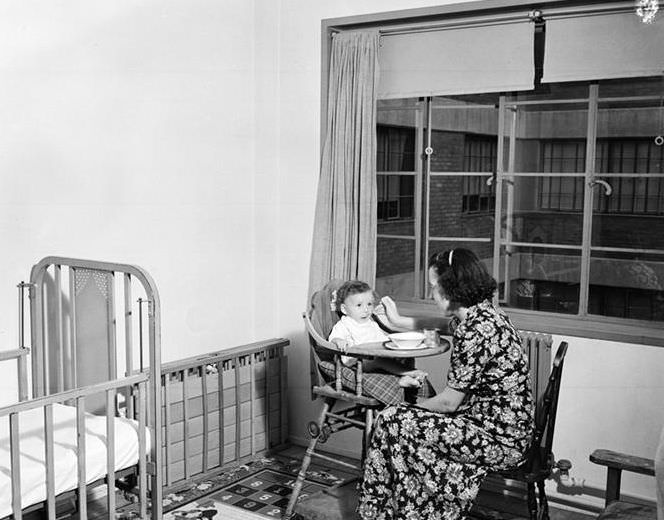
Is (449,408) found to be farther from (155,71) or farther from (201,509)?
(155,71)

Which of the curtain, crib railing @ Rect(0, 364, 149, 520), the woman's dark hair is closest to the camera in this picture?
crib railing @ Rect(0, 364, 149, 520)

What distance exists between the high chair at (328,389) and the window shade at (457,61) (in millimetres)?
1020

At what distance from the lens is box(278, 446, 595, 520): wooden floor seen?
131 inches

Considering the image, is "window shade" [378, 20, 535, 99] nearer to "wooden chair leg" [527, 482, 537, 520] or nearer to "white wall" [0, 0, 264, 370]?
"white wall" [0, 0, 264, 370]

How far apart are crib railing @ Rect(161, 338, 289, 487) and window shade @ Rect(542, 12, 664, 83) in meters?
1.94

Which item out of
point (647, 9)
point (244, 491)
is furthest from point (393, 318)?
point (647, 9)

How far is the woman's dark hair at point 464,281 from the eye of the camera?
301cm

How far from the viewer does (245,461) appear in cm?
411

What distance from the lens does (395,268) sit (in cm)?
417

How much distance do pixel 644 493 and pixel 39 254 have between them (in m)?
2.68

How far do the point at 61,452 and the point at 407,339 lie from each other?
1.34 meters

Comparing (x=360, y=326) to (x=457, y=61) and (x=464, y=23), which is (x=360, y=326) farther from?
(x=464, y=23)

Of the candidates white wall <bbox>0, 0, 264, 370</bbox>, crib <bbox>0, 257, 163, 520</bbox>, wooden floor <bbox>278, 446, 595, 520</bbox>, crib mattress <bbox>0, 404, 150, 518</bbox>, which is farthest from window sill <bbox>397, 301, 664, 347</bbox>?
crib mattress <bbox>0, 404, 150, 518</bbox>

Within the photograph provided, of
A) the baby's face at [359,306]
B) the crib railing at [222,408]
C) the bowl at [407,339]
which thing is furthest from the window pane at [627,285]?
the crib railing at [222,408]
